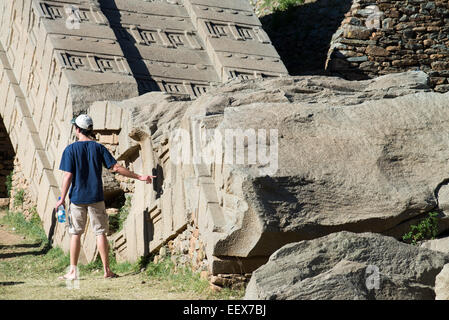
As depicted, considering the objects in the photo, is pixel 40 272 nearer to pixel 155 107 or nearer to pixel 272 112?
pixel 155 107

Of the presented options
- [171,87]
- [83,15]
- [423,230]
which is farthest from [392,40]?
[423,230]

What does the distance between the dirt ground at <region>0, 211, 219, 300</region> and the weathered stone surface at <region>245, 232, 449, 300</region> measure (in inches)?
40.1

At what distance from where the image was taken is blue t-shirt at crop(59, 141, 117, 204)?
616 cm

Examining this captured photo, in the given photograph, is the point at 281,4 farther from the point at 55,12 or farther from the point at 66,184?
the point at 66,184

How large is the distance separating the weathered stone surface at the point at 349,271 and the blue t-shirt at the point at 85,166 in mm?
2105

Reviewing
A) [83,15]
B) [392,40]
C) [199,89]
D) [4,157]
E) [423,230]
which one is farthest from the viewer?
[392,40]

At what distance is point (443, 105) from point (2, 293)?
144 inches

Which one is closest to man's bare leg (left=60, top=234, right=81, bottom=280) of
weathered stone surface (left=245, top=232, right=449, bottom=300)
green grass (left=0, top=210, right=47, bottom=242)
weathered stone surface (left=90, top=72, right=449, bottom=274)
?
weathered stone surface (left=90, top=72, right=449, bottom=274)

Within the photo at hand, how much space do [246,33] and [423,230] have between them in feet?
19.7

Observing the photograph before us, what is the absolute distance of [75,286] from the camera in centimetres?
594

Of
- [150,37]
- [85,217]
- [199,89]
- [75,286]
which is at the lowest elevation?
[75,286]

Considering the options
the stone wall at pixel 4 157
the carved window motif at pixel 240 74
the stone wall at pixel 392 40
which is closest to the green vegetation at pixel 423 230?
the carved window motif at pixel 240 74

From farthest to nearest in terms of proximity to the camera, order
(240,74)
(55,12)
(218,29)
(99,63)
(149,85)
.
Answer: (218,29), (240,74), (149,85), (55,12), (99,63)

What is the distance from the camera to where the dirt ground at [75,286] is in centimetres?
542
